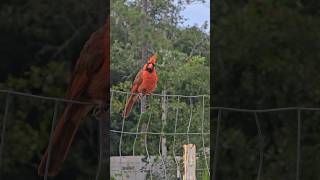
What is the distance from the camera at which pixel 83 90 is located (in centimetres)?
345

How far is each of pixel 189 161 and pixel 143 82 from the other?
1.47 ft

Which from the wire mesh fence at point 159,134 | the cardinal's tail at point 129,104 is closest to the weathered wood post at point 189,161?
the wire mesh fence at point 159,134

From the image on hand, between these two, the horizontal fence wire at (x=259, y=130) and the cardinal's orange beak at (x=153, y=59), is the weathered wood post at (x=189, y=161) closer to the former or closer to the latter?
the horizontal fence wire at (x=259, y=130)

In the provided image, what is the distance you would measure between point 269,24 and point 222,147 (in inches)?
26.5

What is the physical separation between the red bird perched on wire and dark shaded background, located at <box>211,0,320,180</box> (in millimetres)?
361

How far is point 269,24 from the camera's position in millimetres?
3586

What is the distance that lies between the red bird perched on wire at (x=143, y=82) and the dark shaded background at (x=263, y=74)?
0.36 meters

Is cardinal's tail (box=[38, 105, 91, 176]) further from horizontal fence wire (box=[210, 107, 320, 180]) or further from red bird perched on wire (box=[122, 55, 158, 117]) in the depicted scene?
horizontal fence wire (box=[210, 107, 320, 180])

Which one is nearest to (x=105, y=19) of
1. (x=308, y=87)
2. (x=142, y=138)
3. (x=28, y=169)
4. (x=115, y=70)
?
(x=115, y=70)

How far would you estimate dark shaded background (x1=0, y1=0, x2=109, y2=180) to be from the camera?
338 centimetres

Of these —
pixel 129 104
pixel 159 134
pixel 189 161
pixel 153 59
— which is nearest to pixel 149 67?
pixel 153 59

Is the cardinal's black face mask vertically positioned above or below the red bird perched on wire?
above

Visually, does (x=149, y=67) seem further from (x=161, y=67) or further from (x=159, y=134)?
(x=159, y=134)

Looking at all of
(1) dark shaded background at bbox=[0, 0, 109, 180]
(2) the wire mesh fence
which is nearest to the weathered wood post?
(2) the wire mesh fence
